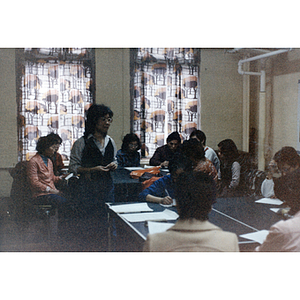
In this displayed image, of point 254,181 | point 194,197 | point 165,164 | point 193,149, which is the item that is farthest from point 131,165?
point 254,181

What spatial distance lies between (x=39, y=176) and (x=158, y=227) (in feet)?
3.82

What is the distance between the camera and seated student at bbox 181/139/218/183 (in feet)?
10.6

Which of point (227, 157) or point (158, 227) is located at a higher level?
point (227, 157)

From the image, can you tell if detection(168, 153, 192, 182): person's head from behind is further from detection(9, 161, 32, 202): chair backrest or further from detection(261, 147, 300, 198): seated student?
detection(9, 161, 32, 202): chair backrest

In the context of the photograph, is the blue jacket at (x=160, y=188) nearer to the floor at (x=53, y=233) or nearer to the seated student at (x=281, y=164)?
the floor at (x=53, y=233)

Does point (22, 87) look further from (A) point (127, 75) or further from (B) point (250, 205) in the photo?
(B) point (250, 205)

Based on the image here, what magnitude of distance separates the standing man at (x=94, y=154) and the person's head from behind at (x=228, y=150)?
0.97 m

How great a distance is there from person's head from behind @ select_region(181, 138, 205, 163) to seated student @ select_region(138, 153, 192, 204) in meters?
0.08

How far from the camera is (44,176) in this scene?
334 cm

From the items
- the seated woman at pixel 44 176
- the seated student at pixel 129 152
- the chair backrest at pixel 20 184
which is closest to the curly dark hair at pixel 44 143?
the seated woman at pixel 44 176

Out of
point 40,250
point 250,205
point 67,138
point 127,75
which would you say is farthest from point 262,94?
point 40,250

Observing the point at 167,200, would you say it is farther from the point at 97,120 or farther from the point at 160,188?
the point at 97,120

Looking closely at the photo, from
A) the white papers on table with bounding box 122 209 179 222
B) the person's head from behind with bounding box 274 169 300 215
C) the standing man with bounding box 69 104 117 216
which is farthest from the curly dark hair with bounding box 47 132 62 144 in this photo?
the person's head from behind with bounding box 274 169 300 215
